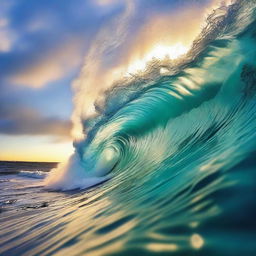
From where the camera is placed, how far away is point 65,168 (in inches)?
475

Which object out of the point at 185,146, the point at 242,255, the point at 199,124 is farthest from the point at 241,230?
the point at 199,124

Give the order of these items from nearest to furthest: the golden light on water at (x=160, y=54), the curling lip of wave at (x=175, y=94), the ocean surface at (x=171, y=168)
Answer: the ocean surface at (x=171, y=168) < the curling lip of wave at (x=175, y=94) < the golden light on water at (x=160, y=54)

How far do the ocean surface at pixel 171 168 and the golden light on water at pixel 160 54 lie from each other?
158 mm

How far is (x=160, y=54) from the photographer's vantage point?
294 inches

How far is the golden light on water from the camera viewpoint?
682 cm

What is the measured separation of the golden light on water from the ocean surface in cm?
16

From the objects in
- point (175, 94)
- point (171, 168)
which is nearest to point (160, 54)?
point (175, 94)

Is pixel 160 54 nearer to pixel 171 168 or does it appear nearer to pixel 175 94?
pixel 175 94

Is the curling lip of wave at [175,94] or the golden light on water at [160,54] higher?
the golden light on water at [160,54]

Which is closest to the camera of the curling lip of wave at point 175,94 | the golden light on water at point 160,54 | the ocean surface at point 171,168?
the ocean surface at point 171,168

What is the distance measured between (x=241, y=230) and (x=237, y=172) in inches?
27.5

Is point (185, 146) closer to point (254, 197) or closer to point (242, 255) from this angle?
point (254, 197)

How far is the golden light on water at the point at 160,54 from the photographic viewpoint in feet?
22.4

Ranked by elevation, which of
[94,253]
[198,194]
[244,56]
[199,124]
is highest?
[244,56]
